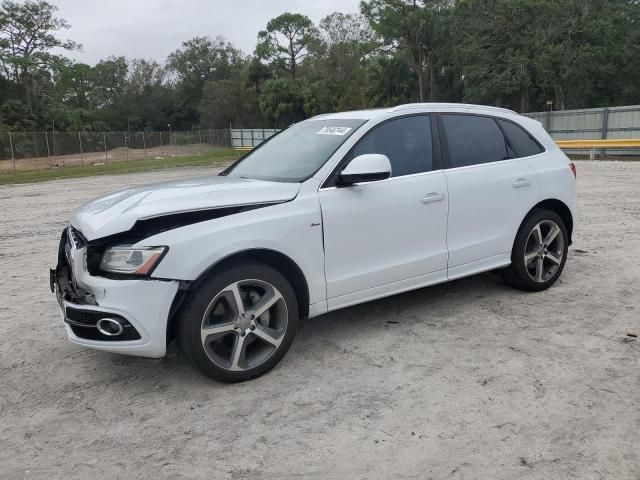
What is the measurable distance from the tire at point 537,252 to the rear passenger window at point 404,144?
1266 mm

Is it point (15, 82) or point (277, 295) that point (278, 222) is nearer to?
point (277, 295)

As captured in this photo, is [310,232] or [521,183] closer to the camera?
[310,232]

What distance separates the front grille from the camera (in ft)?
10.9

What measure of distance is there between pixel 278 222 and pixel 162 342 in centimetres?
105

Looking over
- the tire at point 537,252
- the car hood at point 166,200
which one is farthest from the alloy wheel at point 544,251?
the car hood at point 166,200

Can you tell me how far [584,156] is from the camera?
84.4 feet

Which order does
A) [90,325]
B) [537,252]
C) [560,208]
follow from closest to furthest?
[90,325] < [537,252] < [560,208]

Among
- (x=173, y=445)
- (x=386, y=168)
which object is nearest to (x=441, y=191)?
(x=386, y=168)

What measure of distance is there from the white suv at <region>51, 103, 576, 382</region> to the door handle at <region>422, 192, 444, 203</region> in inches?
0.5

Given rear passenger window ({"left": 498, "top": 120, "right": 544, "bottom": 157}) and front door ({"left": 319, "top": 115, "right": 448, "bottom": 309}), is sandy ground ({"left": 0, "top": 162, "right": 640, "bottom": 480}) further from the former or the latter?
rear passenger window ({"left": 498, "top": 120, "right": 544, "bottom": 157})

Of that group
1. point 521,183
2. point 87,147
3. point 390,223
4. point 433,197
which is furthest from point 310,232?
point 87,147

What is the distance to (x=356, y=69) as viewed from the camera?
68.6 m

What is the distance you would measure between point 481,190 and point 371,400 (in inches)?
88.7

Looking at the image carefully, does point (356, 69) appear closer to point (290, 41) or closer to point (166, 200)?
point (290, 41)
